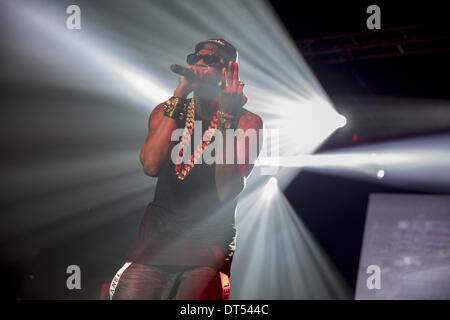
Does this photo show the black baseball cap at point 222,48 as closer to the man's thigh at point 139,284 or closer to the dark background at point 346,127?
the man's thigh at point 139,284

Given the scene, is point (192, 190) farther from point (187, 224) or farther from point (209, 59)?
point (209, 59)

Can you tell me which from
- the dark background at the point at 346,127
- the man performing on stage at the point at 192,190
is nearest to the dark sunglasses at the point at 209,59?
the man performing on stage at the point at 192,190

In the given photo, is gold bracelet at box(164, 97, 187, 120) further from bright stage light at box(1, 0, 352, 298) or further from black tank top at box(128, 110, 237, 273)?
bright stage light at box(1, 0, 352, 298)

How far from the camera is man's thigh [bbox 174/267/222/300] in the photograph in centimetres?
165

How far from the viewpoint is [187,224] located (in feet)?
5.79

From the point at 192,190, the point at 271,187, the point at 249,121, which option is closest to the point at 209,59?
the point at 249,121

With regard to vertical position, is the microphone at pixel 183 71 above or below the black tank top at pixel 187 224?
above

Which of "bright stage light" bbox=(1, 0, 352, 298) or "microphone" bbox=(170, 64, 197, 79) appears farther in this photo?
"bright stage light" bbox=(1, 0, 352, 298)

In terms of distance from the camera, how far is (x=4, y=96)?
15.3 feet

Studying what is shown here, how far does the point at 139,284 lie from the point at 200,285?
9.8 inches

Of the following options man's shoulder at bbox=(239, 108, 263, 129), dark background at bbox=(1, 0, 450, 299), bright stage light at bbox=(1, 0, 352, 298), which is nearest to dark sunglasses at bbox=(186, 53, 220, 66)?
man's shoulder at bbox=(239, 108, 263, 129)

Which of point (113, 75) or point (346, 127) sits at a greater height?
point (113, 75)

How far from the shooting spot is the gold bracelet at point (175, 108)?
178cm

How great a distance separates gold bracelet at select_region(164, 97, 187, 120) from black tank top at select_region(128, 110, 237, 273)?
0.53ft
